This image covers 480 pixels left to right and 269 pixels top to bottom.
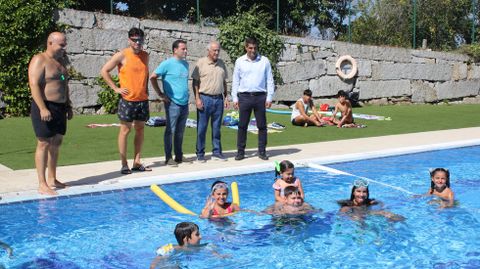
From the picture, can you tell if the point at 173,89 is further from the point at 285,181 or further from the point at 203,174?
the point at 285,181

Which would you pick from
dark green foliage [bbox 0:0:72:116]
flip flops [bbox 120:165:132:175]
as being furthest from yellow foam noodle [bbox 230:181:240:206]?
dark green foliage [bbox 0:0:72:116]

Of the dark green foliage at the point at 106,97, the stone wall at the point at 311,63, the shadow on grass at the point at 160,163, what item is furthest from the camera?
the dark green foliage at the point at 106,97

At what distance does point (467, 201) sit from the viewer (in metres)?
6.58

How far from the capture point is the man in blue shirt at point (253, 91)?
830 cm

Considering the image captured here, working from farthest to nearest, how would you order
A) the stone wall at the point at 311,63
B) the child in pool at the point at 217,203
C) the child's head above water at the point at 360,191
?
1. the stone wall at the point at 311,63
2. the child's head above water at the point at 360,191
3. the child in pool at the point at 217,203

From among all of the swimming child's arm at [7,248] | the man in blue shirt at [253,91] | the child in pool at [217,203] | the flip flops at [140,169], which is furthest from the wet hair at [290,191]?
the swimming child's arm at [7,248]

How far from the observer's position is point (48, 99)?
19.9 ft

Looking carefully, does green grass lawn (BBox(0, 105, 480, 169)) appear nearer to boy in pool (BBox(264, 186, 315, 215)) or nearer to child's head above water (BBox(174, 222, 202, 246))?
boy in pool (BBox(264, 186, 315, 215))

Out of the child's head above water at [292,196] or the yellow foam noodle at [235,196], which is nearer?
the child's head above water at [292,196]

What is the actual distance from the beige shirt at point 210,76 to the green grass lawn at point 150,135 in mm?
1372

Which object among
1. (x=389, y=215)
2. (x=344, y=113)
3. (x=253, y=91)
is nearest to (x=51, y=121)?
(x=253, y=91)

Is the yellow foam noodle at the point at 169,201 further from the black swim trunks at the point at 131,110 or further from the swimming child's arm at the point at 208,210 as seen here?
the black swim trunks at the point at 131,110

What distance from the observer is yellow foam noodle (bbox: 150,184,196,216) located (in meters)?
5.96

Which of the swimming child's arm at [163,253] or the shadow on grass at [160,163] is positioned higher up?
the shadow on grass at [160,163]
